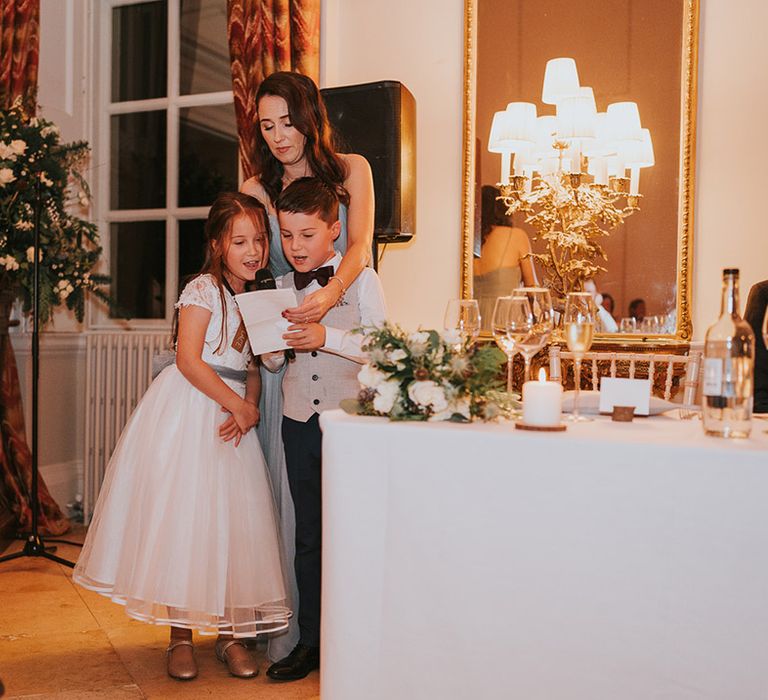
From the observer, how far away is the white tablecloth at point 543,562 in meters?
1.19

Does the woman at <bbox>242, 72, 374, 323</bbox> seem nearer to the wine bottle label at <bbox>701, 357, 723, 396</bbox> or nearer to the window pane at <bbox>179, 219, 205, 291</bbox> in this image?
the wine bottle label at <bbox>701, 357, 723, 396</bbox>

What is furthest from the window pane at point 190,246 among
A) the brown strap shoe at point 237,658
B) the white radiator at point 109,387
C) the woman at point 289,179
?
the brown strap shoe at point 237,658

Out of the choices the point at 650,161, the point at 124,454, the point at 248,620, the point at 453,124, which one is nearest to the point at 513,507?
the point at 248,620

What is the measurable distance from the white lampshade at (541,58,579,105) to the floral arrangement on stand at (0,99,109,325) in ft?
6.51

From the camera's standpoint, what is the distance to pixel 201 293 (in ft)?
7.59

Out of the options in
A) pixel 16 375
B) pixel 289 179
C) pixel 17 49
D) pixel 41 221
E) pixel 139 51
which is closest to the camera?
pixel 289 179

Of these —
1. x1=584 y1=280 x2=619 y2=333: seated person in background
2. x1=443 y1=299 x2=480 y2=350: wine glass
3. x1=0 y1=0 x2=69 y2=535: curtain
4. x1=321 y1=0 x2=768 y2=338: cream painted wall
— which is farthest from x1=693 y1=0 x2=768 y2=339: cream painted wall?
x1=0 y1=0 x2=69 y2=535: curtain

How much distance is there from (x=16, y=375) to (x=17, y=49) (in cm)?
156

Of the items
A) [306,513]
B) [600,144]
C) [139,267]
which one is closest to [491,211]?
[600,144]

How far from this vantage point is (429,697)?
1351 mm

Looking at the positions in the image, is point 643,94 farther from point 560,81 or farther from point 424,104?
point 424,104

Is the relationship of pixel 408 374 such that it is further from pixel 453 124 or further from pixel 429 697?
pixel 453 124

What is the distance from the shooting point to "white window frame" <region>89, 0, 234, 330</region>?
4.38 metres

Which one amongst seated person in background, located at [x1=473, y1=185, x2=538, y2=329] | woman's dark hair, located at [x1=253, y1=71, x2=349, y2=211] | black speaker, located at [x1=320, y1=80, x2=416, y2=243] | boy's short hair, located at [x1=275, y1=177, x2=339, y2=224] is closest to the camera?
boy's short hair, located at [x1=275, y1=177, x2=339, y2=224]
